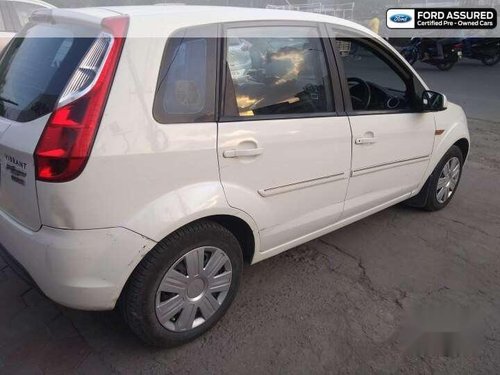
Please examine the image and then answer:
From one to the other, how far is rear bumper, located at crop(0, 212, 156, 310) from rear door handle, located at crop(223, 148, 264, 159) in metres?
0.55

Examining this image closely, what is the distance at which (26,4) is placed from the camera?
727 cm

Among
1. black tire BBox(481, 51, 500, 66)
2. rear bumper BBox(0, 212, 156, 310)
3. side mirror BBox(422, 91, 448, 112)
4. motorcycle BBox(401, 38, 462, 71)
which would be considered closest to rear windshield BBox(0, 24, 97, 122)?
rear bumper BBox(0, 212, 156, 310)

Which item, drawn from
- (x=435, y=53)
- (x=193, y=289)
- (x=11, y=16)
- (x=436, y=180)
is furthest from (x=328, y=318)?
(x=435, y=53)

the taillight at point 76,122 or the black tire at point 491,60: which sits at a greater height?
the taillight at point 76,122

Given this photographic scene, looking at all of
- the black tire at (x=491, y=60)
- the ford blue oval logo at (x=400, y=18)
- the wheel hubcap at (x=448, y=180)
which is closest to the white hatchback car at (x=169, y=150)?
the wheel hubcap at (x=448, y=180)

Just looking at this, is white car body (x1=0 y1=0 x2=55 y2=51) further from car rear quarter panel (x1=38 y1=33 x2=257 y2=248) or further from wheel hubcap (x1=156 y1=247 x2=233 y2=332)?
wheel hubcap (x1=156 y1=247 x2=233 y2=332)

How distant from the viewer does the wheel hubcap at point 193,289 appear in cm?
212

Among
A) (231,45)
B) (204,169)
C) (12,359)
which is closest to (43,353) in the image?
(12,359)

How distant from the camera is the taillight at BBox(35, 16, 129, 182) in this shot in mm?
1754

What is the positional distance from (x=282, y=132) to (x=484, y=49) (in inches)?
617

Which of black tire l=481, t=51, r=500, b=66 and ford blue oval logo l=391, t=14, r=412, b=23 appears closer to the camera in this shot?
ford blue oval logo l=391, t=14, r=412, b=23

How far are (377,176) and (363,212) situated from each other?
288 millimetres

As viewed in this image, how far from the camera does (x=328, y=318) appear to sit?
253 cm

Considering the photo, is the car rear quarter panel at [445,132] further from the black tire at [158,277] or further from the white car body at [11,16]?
the white car body at [11,16]
